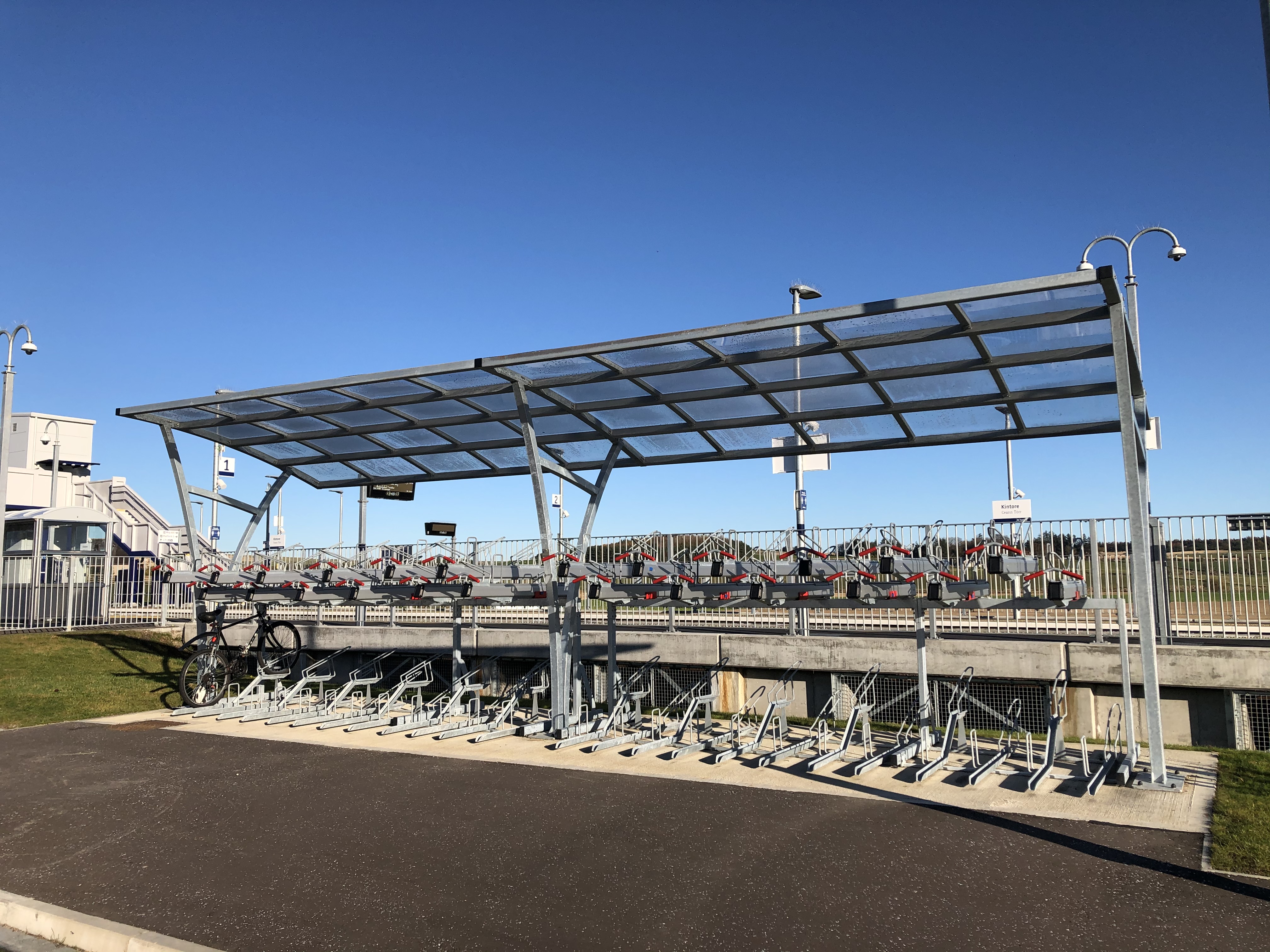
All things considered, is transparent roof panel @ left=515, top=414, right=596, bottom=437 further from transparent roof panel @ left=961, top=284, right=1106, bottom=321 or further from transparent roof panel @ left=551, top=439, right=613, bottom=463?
transparent roof panel @ left=961, top=284, right=1106, bottom=321

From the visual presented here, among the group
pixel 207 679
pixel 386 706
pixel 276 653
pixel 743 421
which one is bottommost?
pixel 386 706

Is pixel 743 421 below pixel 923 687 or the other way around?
the other way around

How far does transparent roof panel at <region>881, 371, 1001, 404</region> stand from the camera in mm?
10672

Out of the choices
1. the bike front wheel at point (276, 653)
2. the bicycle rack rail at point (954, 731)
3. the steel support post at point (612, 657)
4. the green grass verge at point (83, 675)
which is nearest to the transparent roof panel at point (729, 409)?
the steel support post at point (612, 657)

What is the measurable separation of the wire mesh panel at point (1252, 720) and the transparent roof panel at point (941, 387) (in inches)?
173

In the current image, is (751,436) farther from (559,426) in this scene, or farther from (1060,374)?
(1060,374)

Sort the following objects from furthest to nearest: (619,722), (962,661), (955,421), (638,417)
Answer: (638,417)
(619,722)
(955,421)
(962,661)

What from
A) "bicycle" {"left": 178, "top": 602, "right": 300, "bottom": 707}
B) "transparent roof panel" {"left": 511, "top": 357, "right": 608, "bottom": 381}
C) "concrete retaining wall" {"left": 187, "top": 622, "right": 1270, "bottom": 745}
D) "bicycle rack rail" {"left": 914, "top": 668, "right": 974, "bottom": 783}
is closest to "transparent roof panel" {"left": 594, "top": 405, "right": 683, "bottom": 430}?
"transparent roof panel" {"left": 511, "top": 357, "right": 608, "bottom": 381}

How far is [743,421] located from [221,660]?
9.11 meters

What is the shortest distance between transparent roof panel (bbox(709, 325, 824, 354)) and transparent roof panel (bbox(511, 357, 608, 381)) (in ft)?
5.10

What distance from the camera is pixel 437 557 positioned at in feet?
39.9

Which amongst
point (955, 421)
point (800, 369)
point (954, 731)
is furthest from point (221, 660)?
point (955, 421)

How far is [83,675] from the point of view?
52.3 ft

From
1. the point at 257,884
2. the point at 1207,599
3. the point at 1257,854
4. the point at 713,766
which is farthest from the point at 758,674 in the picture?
the point at 257,884
